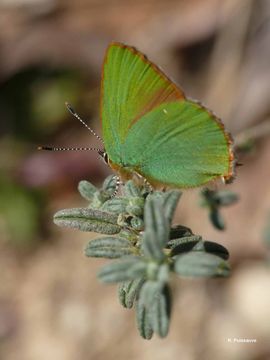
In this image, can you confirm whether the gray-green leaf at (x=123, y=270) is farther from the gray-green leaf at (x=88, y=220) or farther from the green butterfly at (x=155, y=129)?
the green butterfly at (x=155, y=129)

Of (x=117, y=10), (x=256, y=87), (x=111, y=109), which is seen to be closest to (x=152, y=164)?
(x=111, y=109)

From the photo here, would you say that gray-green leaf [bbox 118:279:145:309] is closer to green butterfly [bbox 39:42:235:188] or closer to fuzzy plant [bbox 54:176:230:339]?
fuzzy plant [bbox 54:176:230:339]

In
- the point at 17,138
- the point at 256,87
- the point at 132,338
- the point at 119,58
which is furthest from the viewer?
the point at 17,138

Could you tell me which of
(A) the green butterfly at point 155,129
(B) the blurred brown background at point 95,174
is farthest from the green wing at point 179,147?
(B) the blurred brown background at point 95,174

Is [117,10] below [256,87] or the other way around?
the other way around

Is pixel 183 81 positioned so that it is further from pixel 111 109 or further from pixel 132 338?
pixel 111 109

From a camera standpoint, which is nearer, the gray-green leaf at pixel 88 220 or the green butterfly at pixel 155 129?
the gray-green leaf at pixel 88 220

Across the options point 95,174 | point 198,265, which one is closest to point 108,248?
point 198,265

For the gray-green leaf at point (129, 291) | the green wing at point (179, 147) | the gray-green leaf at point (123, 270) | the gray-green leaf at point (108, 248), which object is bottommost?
the gray-green leaf at point (129, 291)
